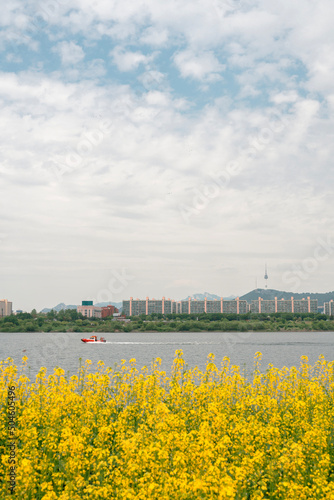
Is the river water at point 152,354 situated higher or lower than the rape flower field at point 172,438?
lower

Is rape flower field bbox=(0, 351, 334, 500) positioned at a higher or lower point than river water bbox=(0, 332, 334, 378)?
higher

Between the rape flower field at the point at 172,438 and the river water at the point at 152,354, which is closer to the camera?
the rape flower field at the point at 172,438

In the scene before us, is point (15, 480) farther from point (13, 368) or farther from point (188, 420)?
point (13, 368)

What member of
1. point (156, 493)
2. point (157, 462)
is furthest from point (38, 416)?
point (156, 493)

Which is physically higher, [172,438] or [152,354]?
[172,438]

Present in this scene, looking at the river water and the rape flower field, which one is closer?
the rape flower field

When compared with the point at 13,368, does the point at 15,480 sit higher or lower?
lower

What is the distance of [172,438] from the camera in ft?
33.3

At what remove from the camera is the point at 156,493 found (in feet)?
26.4

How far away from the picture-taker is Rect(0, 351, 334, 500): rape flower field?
867 centimetres

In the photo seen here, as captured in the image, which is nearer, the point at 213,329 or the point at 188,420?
the point at 188,420

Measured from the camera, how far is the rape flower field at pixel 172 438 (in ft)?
28.5

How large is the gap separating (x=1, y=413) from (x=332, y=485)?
1023 cm

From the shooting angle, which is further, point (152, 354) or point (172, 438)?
point (152, 354)
